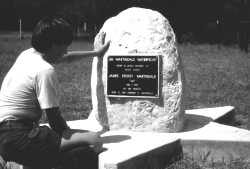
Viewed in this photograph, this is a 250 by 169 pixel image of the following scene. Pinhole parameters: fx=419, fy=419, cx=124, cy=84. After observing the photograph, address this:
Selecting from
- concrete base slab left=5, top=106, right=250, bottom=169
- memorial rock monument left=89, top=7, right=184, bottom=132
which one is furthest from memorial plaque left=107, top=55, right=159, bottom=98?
concrete base slab left=5, top=106, right=250, bottom=169

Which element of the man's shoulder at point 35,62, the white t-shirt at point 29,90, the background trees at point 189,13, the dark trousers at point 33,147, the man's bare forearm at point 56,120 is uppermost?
the background trees at point 189,13

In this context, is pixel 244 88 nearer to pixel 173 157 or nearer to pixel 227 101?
pixel 227 101

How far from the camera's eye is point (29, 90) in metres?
3.37

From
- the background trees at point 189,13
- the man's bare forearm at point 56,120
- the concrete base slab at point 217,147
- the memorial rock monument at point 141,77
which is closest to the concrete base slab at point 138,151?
the concrete base slab at point 217,147

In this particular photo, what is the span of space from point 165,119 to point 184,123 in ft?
1.64

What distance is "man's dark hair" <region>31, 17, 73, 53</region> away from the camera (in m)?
3.38

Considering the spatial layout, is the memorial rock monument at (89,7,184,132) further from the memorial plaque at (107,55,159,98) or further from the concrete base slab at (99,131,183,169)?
the concrete base slab at (99,131,183,169)

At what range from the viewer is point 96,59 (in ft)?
17.0

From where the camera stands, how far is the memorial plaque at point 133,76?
4891mm

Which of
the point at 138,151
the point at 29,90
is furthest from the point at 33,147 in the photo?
the point at 138,151

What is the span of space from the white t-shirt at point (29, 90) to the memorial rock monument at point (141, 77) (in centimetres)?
166

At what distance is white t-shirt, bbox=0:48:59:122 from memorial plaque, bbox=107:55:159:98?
165cm

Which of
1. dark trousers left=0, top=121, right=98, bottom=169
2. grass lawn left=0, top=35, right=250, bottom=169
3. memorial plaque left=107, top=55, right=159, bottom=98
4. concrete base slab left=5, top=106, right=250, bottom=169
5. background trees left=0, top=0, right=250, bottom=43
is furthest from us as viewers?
background trees left=0, top=0, right=250, bottom=43

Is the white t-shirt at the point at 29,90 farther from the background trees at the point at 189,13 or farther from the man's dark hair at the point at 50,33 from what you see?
the background trees at the point at 189,13
